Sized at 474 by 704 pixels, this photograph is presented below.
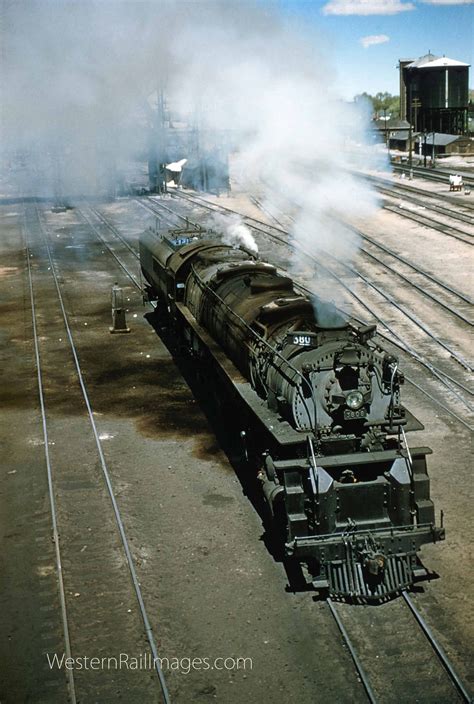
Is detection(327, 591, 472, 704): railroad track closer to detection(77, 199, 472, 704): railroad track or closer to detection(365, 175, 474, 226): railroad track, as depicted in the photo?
detection(77, 199, 472, 704): railroad track

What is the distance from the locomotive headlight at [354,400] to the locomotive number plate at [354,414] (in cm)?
10

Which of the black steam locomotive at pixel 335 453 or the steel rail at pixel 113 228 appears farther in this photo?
the steel rail at pixel 113 228

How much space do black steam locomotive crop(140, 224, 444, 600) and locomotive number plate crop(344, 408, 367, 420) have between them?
0.04 feet

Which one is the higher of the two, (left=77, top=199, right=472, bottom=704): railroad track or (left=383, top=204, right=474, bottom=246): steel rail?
(left=383, top=204, right=474, bottom=246): steel rail

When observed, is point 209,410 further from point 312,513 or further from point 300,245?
point 300,245

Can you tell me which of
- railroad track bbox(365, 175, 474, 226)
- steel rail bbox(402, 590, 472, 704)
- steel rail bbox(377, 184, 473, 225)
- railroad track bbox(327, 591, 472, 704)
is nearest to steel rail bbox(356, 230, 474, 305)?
railroad track bbox(365, 175, 474, 226)

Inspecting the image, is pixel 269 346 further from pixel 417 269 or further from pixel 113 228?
pixel 113 228

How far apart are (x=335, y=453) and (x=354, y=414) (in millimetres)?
551

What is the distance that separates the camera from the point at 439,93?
82062 millimetres

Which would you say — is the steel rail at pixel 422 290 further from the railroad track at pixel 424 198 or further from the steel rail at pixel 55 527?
the steel rail at pixel 55 527

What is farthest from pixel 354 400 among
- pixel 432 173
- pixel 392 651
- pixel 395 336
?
pixel 432 173

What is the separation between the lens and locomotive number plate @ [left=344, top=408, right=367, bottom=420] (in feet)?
32.2

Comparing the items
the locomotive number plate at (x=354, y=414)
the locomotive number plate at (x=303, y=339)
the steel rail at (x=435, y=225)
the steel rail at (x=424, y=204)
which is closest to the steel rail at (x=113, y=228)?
the steel rail at (x=435, y=225)

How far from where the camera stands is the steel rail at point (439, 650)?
764 centimetres
